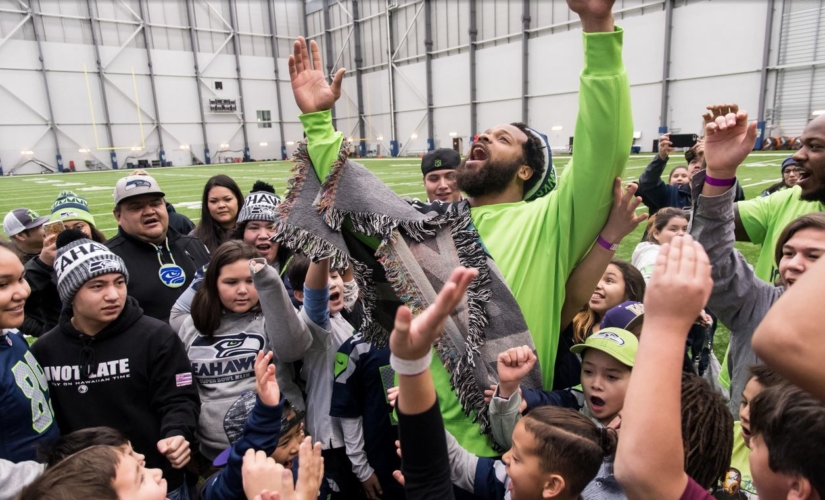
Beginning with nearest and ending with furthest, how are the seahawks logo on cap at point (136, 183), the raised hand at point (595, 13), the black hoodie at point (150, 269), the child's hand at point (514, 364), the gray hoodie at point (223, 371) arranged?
the raised hand at point (595, 13) < the child's hand at point (514, 364) < the gray hoodie at point (223, 371) < the black hoodie at point (150, 269) < the seahawks logo on cap at point (136, 183)

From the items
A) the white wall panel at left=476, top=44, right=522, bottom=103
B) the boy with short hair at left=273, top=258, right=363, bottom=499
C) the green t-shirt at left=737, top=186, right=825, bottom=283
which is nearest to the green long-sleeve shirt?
the boy with short hair at left=273, top=258, right=363, bottom=499

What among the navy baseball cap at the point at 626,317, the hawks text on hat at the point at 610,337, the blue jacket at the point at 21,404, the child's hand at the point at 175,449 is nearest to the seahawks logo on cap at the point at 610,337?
the hawks text on hat at the point at 610,337

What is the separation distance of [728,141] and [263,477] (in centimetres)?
210

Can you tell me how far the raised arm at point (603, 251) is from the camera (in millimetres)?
1729

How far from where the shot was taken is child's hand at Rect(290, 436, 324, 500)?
1576 millimetres

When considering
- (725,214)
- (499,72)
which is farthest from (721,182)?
(499,72)

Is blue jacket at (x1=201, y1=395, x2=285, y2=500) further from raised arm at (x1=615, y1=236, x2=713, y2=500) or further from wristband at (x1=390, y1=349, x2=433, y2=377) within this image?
raised arm at (x1=615, y1=236, x2=713, y2=500)

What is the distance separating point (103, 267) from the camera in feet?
7.60

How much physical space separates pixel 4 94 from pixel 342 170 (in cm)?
3530

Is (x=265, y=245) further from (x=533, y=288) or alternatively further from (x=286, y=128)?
(x=286, y=128)

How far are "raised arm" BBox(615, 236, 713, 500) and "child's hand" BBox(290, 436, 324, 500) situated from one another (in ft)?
3.19

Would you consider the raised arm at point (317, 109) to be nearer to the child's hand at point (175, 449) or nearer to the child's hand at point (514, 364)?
the child's hand at point (514, 364)

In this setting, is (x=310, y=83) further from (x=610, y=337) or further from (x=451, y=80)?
(x=451, y=80)

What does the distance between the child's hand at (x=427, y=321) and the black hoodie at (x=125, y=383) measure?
62.6 inches
